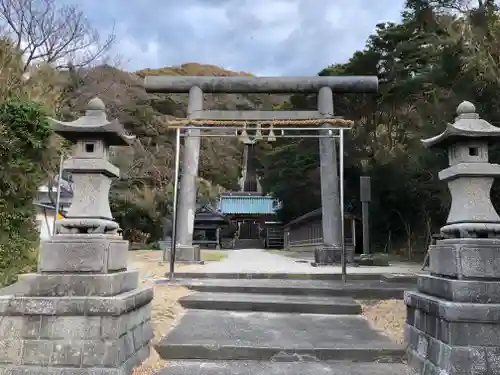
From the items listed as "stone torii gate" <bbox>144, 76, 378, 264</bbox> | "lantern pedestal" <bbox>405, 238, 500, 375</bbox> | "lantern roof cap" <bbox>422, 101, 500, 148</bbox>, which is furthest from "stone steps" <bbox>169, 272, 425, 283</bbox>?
"lantern roof cap" <bbox>422, 101, 500, 148</bbox>

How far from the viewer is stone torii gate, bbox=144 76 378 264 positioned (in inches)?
403

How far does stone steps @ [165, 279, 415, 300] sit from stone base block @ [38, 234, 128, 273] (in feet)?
10.9

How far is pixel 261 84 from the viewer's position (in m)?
Answer: 11.2

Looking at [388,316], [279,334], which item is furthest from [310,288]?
[279,334]

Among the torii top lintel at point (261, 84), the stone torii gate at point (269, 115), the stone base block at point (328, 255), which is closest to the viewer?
the stone base block at point (328, 255)

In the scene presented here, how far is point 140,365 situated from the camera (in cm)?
395

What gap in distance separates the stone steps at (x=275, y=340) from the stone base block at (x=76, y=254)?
123cm

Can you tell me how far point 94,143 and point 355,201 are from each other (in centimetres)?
1596

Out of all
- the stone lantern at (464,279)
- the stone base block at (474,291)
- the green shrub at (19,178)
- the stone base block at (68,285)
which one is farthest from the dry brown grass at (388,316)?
the green shrub at (19,178)

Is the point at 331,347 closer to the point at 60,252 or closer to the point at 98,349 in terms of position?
the point at 98,349

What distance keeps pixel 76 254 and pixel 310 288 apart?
4.14 m

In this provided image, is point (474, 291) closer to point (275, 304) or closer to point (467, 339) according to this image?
point (467, 339)

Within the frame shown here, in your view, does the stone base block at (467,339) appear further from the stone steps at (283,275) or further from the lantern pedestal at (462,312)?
the stone steps at (283,275)

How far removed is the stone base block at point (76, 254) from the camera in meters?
3.76
